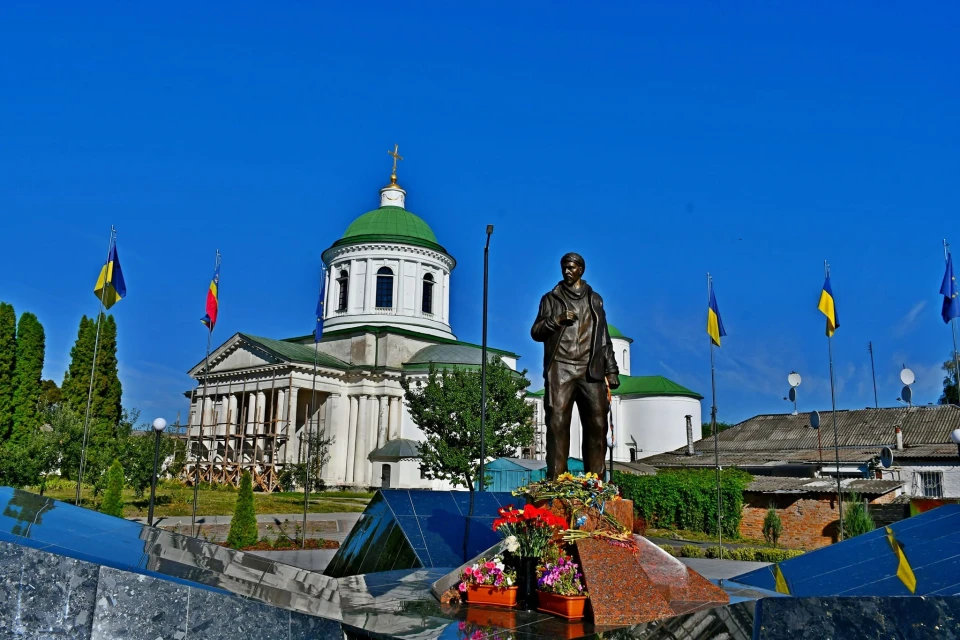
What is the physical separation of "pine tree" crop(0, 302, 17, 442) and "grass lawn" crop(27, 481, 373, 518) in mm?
5118

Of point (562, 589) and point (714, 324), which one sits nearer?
point (562, 589)

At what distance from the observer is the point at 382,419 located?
47469 millimetres

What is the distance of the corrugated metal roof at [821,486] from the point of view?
23.9m

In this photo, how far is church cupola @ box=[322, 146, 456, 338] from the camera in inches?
2036

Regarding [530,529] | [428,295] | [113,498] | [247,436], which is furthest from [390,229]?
[530,529]

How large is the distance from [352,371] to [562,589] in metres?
42.9

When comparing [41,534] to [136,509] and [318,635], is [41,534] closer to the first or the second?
[318,635]

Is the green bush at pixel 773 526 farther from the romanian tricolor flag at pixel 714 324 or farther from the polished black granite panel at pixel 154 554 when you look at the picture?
the polished black granite panel at pixel 154 554

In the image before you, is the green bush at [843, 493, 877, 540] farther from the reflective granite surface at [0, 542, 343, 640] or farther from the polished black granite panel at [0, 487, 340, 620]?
the reflective granite surface at [0, 542, 343, 640]

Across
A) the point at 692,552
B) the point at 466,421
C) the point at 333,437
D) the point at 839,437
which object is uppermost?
the point at 466,421

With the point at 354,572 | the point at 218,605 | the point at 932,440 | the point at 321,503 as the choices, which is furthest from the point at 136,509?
the point at 932,440

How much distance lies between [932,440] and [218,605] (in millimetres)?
35942

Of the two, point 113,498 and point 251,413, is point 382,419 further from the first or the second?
point 113,498

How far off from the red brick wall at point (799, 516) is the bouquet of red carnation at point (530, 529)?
19210mm
